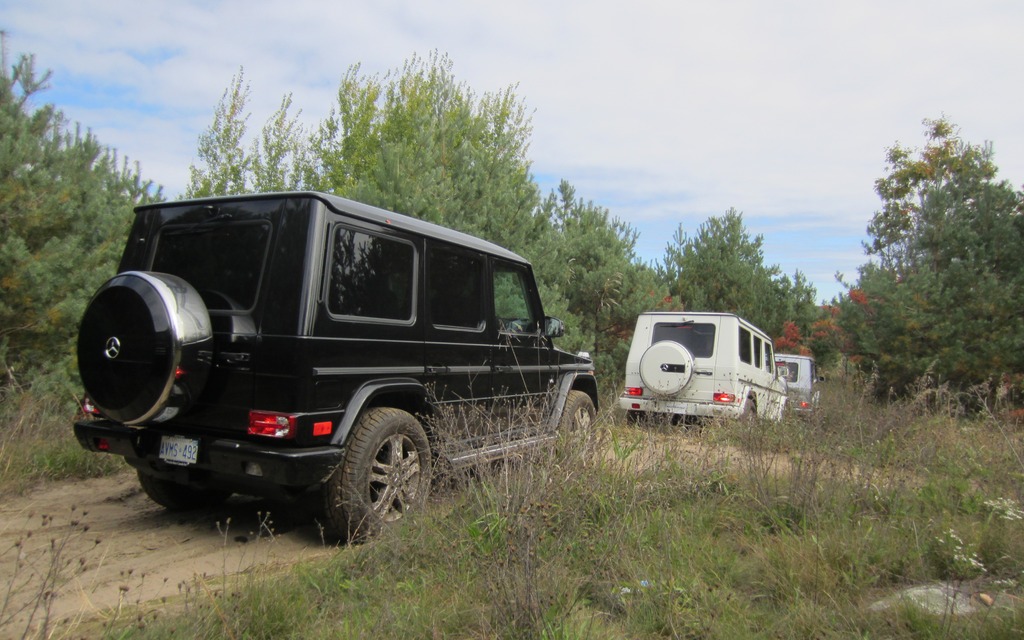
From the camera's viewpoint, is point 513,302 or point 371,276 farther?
point 513,302

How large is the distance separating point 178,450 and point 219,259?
1.18 m

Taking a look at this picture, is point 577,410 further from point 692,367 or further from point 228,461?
point 228,461

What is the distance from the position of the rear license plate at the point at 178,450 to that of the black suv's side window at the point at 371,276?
3.64 ft

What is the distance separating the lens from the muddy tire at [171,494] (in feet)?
15.8

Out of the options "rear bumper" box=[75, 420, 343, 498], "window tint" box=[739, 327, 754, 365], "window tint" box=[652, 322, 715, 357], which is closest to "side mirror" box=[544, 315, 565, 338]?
"rear bumper" box=[75, 420, 343, 498]

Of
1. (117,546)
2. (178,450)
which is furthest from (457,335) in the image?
(117,546)

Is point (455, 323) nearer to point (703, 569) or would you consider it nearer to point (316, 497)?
point (316, 497)

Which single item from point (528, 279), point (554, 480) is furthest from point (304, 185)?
point (554, 480)

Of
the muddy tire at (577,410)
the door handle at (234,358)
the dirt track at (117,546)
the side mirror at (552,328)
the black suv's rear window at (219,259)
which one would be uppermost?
the black suv's rear window at (219,259)

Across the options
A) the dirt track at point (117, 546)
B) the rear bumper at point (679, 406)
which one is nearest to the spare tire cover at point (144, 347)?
the dirt track at point (117, 546)

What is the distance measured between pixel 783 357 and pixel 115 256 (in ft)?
41.8

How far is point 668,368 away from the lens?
9.69m

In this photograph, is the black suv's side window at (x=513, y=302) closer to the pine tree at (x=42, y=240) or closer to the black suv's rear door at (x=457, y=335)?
the black suv's rear door at (x=457, y=335)

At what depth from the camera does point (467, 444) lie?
4527mm
